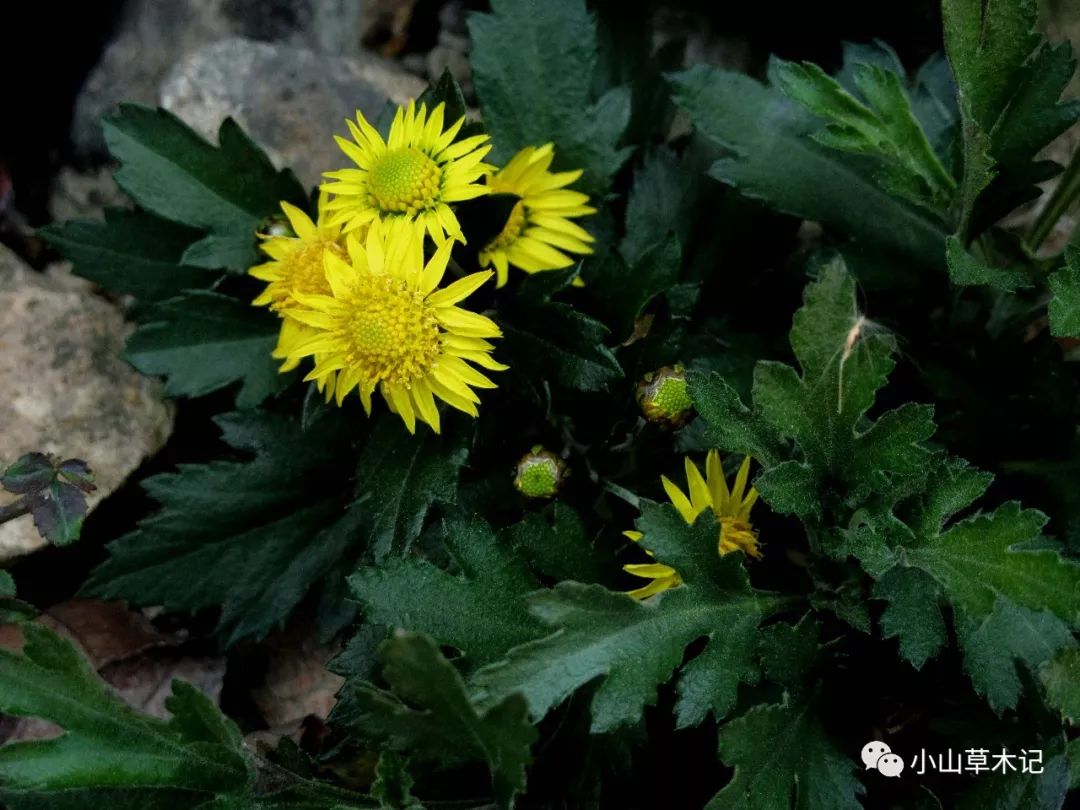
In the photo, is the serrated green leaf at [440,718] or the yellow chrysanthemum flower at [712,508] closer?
the serrated green leaf at [440,718]

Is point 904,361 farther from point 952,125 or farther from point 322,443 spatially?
point 322,443

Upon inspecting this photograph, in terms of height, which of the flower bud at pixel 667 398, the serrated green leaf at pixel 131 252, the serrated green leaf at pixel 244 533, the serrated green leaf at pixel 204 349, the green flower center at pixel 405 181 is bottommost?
the serrated green leaf at pixel 244 533

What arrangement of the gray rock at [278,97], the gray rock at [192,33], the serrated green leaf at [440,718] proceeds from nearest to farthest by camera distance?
the serrated green leaf at [440,718] → the gray rock at [278,97] → the gray rock at [192,33]

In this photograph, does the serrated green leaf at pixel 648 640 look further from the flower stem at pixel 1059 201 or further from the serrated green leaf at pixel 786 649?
the flower stem at pixel 1059 201

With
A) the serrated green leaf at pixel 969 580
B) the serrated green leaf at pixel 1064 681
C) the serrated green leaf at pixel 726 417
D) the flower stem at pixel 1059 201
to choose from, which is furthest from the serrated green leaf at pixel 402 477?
the flower stem at pixel 1059 201

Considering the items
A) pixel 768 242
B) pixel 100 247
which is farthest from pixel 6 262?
pixel 768 242

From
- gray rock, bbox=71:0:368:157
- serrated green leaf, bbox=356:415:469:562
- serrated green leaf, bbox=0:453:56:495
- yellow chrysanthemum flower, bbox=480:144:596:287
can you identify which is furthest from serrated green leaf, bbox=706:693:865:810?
gray rock, bbox=71:0:368:157
